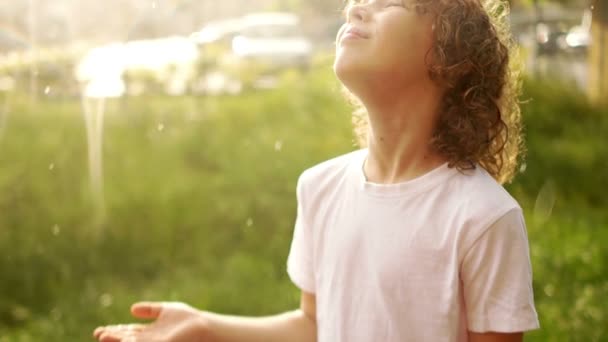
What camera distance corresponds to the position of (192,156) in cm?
304

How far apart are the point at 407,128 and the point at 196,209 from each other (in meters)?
1.84

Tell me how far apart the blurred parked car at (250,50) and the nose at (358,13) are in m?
2.10

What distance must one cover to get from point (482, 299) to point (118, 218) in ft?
6.41

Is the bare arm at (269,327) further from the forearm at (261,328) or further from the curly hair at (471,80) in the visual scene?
the curly hair at (471,80)

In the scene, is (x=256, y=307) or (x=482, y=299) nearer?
(x=482, y=299)

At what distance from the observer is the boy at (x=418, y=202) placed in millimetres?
963

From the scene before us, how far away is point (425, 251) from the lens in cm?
99

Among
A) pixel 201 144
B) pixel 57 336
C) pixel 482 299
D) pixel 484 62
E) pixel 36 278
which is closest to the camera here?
pixel 482 299

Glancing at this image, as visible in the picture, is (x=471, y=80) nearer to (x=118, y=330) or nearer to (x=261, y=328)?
(x=261, y=328)

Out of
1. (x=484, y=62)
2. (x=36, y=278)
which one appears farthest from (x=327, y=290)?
(x=36, y=278)

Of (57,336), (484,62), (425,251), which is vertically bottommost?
(57,336)

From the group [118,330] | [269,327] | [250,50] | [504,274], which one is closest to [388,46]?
[504,274]

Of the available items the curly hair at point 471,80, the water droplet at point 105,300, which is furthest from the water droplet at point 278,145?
the curly hair at point 471,80

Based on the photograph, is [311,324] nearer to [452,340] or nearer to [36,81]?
[452,340]
